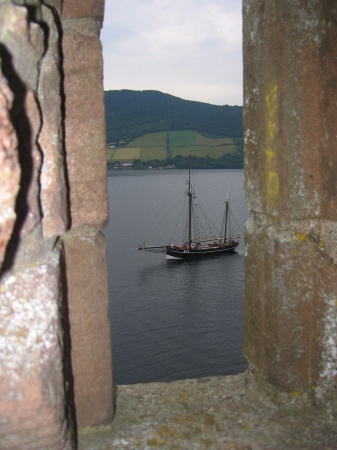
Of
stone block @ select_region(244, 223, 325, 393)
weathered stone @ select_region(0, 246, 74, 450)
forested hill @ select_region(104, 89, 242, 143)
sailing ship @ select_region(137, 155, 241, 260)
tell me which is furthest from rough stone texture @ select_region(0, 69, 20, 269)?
forested hill @ select_region(104, 89, 242, 143)

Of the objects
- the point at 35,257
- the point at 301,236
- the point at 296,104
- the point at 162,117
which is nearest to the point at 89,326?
the point at 35,257

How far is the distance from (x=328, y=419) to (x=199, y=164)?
13301cm

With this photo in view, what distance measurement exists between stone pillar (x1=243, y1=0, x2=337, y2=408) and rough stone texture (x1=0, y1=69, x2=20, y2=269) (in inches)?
44.8

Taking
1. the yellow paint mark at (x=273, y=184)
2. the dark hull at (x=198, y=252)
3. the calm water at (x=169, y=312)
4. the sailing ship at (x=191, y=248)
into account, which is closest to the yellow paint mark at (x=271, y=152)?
the yellow paint mark at (x=273, y=184)

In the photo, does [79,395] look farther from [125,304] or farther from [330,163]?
[125,304]

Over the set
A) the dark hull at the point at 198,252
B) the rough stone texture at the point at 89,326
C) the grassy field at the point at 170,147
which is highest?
the grassy field at the point at 170,147

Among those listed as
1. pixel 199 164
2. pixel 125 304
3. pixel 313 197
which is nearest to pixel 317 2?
pixel 313 197

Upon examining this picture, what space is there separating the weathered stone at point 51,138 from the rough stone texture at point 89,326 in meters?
0.25

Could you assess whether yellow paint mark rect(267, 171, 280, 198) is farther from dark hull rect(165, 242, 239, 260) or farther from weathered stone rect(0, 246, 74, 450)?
dark hull rect(165, 242, 239, 260)

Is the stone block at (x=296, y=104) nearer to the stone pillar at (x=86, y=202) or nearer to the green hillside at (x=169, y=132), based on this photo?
the stone pillar at (x=86, y=202)

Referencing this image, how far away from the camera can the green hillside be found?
12519 centimetres

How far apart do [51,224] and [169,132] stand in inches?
5768

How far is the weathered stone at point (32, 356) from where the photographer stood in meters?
1.23

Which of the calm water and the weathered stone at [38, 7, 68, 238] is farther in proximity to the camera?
the calm water
